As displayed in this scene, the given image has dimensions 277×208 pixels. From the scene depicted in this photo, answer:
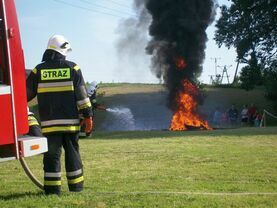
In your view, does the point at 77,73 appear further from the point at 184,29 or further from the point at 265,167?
the point at 184,29

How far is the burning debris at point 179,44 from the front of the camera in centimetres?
2661

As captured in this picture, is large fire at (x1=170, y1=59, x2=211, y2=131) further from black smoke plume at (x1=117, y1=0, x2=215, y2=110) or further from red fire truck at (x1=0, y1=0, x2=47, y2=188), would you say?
red fire truck at (x1=0, y1=0, x2=47, y2=188)

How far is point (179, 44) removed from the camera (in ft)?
89.2

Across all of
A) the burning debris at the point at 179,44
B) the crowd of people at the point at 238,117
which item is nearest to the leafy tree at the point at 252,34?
the crowd of people at the point at 238,117

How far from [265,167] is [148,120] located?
25011mm

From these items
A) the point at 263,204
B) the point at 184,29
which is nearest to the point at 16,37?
the point at 263,204

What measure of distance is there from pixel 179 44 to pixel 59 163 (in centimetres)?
2208

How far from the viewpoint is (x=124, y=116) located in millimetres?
33156

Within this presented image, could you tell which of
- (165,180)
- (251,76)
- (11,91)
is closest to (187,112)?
(251,76)

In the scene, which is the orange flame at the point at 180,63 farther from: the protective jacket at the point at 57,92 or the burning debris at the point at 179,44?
the protective jacket at the point at 57,92

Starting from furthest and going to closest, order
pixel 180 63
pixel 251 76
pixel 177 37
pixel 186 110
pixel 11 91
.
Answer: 1. pixel 251 76
2. pixel 177 37
3. pixel 180 63
4. pixel 186 110
5. pixel 11 91

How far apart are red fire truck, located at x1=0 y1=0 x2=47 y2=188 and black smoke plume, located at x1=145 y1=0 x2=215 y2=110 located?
2225 centimetres

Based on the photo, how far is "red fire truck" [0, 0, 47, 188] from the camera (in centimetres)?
408

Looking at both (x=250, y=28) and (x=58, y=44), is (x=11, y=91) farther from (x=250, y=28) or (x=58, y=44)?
(x=250, y=28)
